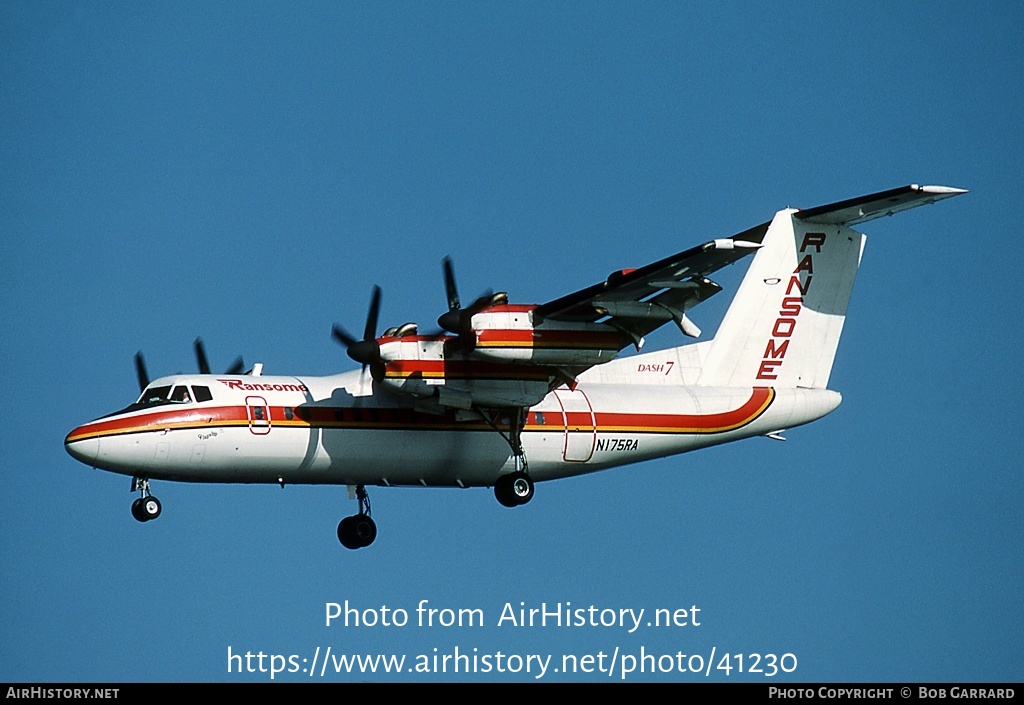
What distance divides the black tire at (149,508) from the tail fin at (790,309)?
9.35 m

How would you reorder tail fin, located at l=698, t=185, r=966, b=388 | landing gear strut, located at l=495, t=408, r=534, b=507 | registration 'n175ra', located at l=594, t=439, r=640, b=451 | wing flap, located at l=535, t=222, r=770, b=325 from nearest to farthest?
wing flap, located at l=535, t=222, r=770, b=325 → landing gear strut, located at l=495, t=408, r=534, b=507 → registration 'n175ra', located at l=594, t=439, r=640, b=451 → tail fin, located at l=698, t=185, r=966, b=388

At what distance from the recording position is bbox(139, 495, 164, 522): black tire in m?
22.8

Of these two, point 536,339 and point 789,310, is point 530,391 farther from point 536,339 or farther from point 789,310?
point 789,310

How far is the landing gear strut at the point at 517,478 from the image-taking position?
81.7 feet

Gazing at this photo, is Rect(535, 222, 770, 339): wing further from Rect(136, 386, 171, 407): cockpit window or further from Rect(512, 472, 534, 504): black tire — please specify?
Rect(136, 386, 171, 407): cockpit window

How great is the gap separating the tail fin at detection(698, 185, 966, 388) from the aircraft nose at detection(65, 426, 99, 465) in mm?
10107

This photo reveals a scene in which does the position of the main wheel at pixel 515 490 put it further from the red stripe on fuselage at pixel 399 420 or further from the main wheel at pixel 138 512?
the main wheel at pixel 138 512

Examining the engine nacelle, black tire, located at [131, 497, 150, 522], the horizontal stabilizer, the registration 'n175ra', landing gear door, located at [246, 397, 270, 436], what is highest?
the horizontal stabilizer

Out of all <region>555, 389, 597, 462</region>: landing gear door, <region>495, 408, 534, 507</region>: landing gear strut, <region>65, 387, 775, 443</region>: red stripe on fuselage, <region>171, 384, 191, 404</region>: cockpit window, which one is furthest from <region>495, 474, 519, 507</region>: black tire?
<region>171, 384, 191, 404</region>: cockpit window

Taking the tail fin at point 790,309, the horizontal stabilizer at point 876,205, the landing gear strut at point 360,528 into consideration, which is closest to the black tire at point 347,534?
the landing gear strut at point 360,528

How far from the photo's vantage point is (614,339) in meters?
23.8

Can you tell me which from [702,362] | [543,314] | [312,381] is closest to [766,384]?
[702,362]
